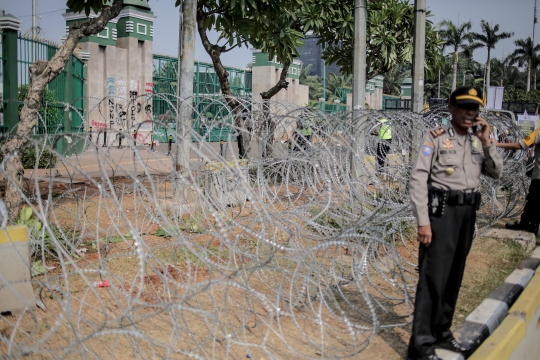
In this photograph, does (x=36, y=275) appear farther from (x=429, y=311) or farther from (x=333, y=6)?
(x=333, y=6)

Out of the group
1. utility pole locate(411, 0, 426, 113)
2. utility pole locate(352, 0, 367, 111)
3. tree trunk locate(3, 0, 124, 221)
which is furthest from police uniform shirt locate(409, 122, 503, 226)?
utility pole locate(411, 0, 426, 113)

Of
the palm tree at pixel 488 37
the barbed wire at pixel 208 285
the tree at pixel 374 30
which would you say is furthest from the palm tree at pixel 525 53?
the barbed wire at pixel 208 285

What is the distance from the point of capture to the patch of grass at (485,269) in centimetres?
483

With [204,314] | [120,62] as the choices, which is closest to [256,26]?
[204,314]

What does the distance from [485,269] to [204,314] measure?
4245mm

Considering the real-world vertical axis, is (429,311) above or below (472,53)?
below

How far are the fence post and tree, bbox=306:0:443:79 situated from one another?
6.24 meters

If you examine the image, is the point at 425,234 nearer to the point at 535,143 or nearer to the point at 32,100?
the point at 32,100

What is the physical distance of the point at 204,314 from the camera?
2.72 metres

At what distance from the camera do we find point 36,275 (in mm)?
4719

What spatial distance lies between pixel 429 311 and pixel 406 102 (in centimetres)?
1847

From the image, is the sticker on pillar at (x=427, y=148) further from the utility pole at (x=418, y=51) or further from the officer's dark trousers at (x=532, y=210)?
the utility pole at (x=418, y=51)

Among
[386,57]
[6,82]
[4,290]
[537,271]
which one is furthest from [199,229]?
[386,57]

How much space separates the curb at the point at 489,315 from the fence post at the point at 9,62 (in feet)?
33.5
